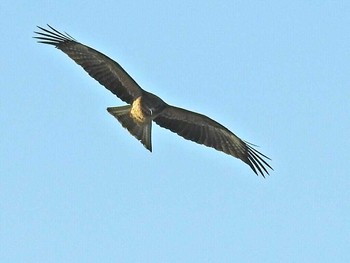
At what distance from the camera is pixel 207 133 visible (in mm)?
28359

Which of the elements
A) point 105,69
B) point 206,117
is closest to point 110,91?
point 105,69

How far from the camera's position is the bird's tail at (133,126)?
26.3 metres

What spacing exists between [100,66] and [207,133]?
308cm

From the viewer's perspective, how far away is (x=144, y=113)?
87.1 feet

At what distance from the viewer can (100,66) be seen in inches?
1065

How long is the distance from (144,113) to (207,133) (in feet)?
7.64

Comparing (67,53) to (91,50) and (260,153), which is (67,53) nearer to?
(91,50)

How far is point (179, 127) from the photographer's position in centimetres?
2811

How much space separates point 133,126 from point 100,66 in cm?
166

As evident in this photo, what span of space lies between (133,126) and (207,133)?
2583mm

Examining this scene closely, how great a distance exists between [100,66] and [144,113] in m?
1.51

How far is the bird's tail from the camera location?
→ 26.3 metres

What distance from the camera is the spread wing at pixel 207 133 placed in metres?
28.0

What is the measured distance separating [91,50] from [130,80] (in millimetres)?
1076
